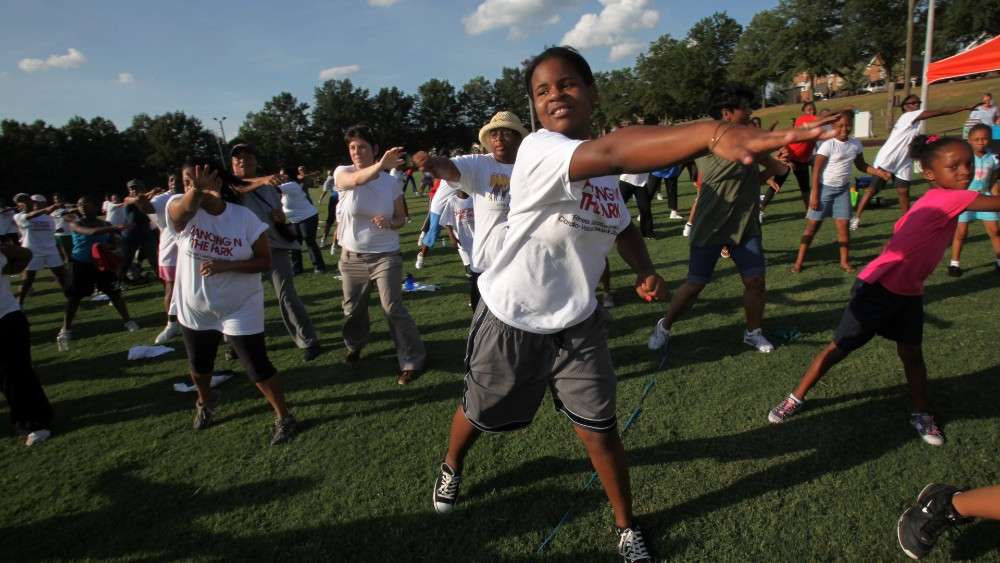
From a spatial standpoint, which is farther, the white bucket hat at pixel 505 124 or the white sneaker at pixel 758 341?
the white sneaker at pixel 758 341

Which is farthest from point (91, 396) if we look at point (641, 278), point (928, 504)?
point (928, 504)

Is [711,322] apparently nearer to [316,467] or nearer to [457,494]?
[457,494]

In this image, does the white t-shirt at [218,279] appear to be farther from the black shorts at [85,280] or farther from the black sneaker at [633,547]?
the black shorts at [85,280]

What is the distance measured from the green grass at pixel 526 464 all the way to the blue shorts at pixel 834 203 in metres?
1.45

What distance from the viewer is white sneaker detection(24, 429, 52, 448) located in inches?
159

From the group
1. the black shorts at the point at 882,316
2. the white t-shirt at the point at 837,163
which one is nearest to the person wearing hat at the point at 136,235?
the black shorts at the point at 882,316

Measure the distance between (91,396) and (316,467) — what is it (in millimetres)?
3149

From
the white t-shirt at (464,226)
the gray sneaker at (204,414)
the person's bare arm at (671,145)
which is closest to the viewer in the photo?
the person's bare arm at (671,145)

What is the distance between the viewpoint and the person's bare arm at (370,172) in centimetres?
355

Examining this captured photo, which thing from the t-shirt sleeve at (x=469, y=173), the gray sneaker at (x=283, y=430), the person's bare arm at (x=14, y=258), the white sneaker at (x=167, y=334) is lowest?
the gray sneaker at (x=283, y=430)

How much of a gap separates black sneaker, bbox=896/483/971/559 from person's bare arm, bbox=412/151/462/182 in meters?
3.06

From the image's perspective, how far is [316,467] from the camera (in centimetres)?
339

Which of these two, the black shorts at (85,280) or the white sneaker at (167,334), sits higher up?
the black shorts at (85,280)

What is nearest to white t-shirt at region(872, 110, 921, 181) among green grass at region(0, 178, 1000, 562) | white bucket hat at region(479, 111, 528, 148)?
green grass at region(0, 178, 1000, 562)
